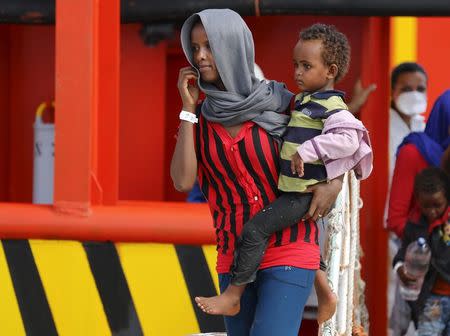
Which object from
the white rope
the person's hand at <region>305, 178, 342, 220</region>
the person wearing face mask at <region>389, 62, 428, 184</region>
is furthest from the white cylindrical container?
the person's hand at <region>305, 178, 342, 220</region>

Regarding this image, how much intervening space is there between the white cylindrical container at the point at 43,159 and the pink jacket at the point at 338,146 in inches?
136

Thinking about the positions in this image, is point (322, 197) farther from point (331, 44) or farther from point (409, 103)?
point (409, 103)

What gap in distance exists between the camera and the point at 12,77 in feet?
23.5

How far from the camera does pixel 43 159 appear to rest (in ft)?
22.5

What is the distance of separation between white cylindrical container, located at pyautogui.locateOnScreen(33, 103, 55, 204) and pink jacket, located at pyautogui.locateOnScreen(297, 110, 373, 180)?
11.3 feet

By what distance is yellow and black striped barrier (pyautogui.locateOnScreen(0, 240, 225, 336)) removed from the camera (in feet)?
16.9

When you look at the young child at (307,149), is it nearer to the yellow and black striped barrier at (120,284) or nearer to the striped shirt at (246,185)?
the striped shirt at (246,185)

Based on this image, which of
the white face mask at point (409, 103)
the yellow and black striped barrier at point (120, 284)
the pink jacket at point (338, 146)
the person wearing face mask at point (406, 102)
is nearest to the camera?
the pink jacket at point (338, 146)

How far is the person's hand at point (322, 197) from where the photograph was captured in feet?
12.2

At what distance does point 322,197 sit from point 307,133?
23cm

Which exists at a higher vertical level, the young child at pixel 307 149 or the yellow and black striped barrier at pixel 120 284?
the young child at pixel 307 149

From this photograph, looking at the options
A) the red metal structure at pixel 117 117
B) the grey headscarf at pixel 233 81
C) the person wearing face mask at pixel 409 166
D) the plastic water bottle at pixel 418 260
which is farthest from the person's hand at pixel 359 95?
the grey headscarf at pixel 233 81

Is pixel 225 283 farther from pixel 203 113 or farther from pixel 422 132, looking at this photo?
pixel 422 132

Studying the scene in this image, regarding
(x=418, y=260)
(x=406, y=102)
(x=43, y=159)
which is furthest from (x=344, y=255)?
(x=43, y=159)
